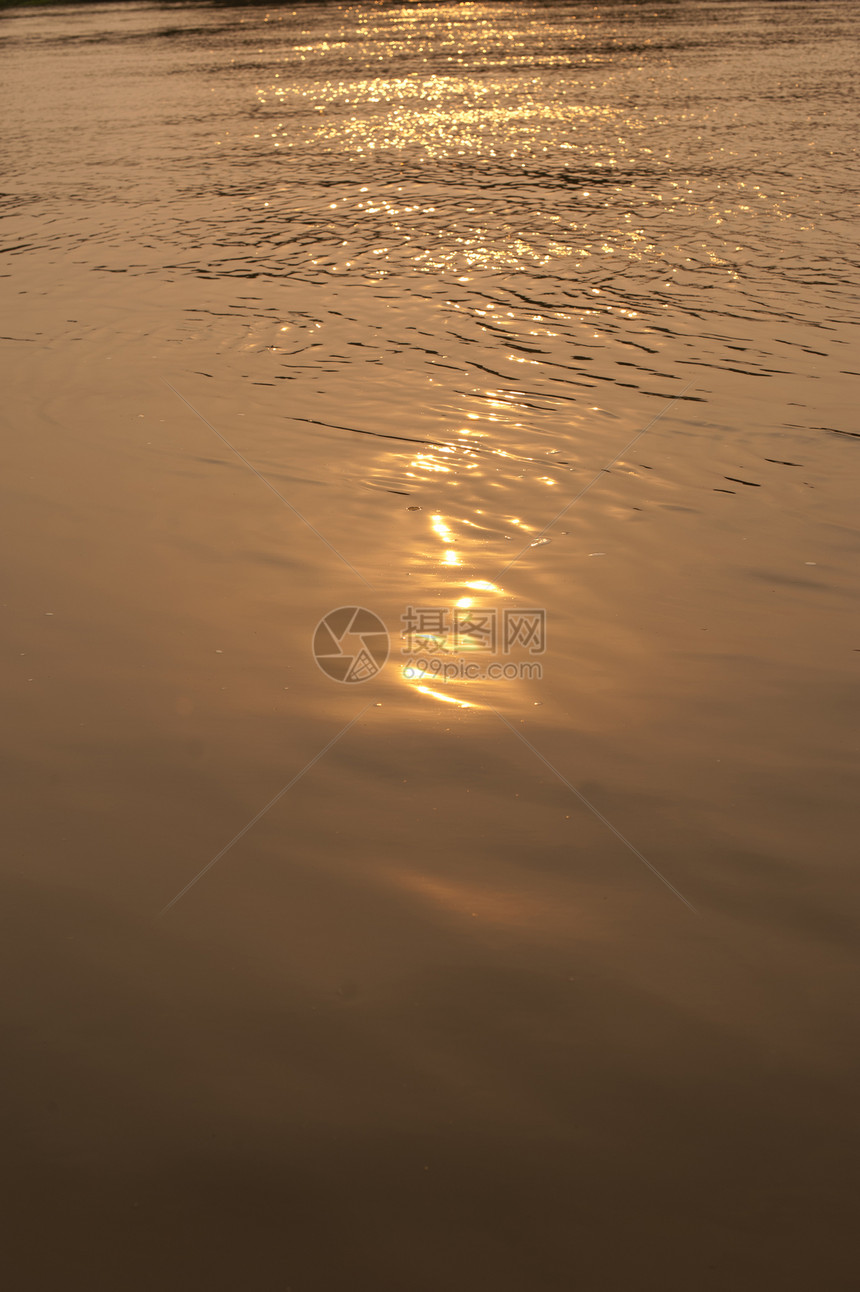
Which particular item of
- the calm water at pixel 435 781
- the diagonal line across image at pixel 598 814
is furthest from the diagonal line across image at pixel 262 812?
the diagonal line across image at pixel 598 814

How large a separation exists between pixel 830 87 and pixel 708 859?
2363cm

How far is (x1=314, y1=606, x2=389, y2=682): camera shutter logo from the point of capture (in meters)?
5.48

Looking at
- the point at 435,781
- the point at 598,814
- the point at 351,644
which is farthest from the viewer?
the point at 351,644

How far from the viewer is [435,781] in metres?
4.66

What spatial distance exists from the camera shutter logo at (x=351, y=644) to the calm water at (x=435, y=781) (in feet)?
0.33

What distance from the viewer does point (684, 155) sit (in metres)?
17.3

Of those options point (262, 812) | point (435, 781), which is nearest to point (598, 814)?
point (435, 781)

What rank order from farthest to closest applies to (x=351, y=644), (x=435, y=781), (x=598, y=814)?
(x=351, y=644)
(x=435, y=781)
(x=598, y=814)

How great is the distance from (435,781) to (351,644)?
1287mm

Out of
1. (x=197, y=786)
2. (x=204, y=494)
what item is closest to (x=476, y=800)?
(x=197, y=786)

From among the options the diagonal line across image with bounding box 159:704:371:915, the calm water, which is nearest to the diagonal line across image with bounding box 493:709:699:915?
the calm water

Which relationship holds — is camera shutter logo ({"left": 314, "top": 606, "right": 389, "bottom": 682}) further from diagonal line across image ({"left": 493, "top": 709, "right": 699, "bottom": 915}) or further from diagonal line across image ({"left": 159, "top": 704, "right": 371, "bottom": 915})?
diagonal line across image ({"left": 493, "top": 709, "right": 699, "bottom": 915})

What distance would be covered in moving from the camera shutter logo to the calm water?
0.10m

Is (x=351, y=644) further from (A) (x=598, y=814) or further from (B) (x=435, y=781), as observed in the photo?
(A) (x=598, y=814)
